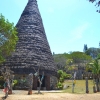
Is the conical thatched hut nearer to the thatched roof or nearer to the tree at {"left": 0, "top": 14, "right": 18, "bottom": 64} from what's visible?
the thatched roof

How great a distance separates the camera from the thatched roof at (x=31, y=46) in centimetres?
2738

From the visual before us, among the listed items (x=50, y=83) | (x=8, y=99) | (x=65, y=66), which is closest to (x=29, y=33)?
(x=50, y=83)

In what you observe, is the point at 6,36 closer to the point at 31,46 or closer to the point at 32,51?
the point at 32,51

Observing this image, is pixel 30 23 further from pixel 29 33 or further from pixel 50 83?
pixel 50 83

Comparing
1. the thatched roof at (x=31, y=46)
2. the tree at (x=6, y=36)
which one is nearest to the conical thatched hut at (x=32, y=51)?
the thatched roof at (x=31, y=46)

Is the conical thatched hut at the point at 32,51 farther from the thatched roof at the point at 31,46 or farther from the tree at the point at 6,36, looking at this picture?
the tree at the point at 6,36

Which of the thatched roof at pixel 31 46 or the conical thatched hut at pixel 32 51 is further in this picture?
the thatched roof at pixel 31 46

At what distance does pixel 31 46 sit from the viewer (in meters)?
29.0

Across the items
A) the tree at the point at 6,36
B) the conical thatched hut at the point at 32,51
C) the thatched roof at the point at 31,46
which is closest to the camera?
the tree at the point at 6,36

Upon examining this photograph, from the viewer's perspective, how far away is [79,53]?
2709 inches

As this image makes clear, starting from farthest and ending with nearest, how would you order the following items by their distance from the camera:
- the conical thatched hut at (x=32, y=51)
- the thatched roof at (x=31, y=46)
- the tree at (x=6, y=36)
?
the thatched roof at (x=31, y=46)
the conical thatched hut at (x=32, y=51)
the tree at (x=6, y=36)

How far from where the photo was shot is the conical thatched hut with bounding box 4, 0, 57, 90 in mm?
27047

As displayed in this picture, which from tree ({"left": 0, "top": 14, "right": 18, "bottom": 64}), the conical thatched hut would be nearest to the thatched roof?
the conical thatched hut

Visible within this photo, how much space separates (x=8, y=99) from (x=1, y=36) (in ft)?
26.6
